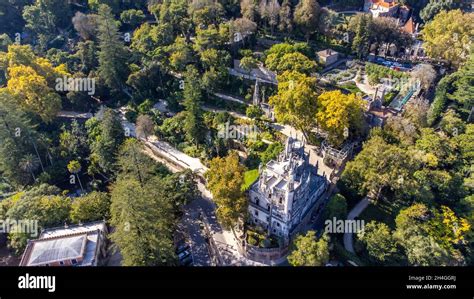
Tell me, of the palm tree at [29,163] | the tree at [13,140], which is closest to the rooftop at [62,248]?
the palm tree at [29,163]

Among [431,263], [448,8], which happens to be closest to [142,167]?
[431,263]

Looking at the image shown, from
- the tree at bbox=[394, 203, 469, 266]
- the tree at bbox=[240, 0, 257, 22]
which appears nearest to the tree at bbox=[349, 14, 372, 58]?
the tree at bbox=[240, 0, 257, 22]

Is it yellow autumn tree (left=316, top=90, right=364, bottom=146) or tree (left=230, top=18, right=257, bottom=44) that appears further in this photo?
tree (left=230, top=18, right=257, bottom=44)

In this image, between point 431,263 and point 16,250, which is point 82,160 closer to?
point 16,250

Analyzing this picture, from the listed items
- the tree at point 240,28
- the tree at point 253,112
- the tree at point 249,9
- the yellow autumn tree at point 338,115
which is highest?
the tree at point 249,9

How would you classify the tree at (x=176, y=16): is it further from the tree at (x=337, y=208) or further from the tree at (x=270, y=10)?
the tree at (x=337, y=208)

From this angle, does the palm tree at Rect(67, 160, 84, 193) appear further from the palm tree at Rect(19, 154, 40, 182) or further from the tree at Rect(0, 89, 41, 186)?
the tree at Rect(0, 89, 41, 186)

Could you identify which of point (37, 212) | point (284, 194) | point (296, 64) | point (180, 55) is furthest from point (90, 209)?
point (296, 64)

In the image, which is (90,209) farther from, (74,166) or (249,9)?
(249,9)
